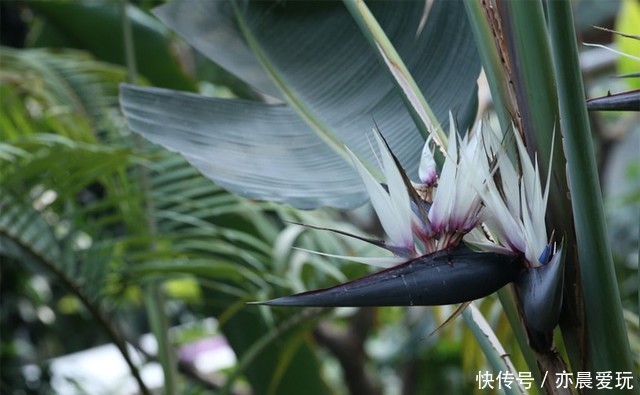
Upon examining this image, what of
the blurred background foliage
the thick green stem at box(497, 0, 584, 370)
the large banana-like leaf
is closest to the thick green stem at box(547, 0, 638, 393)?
the thick green stem at box(497, 0, 584, 370)

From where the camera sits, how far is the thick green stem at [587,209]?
29 centimetres

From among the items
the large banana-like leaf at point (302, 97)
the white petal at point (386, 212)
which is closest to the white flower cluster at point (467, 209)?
the white petal at point (386, 212)

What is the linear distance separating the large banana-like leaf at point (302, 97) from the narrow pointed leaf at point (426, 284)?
0.68ft

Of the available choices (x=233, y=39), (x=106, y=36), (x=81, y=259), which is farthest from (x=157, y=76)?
(x=233, y=39)

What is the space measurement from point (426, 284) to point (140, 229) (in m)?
0.71

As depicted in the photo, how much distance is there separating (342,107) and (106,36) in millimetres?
784

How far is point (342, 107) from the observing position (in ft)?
1.97

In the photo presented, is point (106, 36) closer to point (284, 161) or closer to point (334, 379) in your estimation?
point (284, 161)

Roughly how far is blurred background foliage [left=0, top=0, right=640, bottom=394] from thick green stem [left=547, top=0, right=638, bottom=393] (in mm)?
412

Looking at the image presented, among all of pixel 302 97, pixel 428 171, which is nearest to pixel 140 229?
pixel 302 97

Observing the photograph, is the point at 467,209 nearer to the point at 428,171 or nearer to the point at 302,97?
the point at 428,171

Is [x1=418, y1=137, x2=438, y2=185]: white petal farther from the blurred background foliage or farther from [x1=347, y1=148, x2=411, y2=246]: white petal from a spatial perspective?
the blurred background foliage

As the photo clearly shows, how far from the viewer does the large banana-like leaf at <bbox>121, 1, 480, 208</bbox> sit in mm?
498

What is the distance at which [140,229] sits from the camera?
3.04 ft
